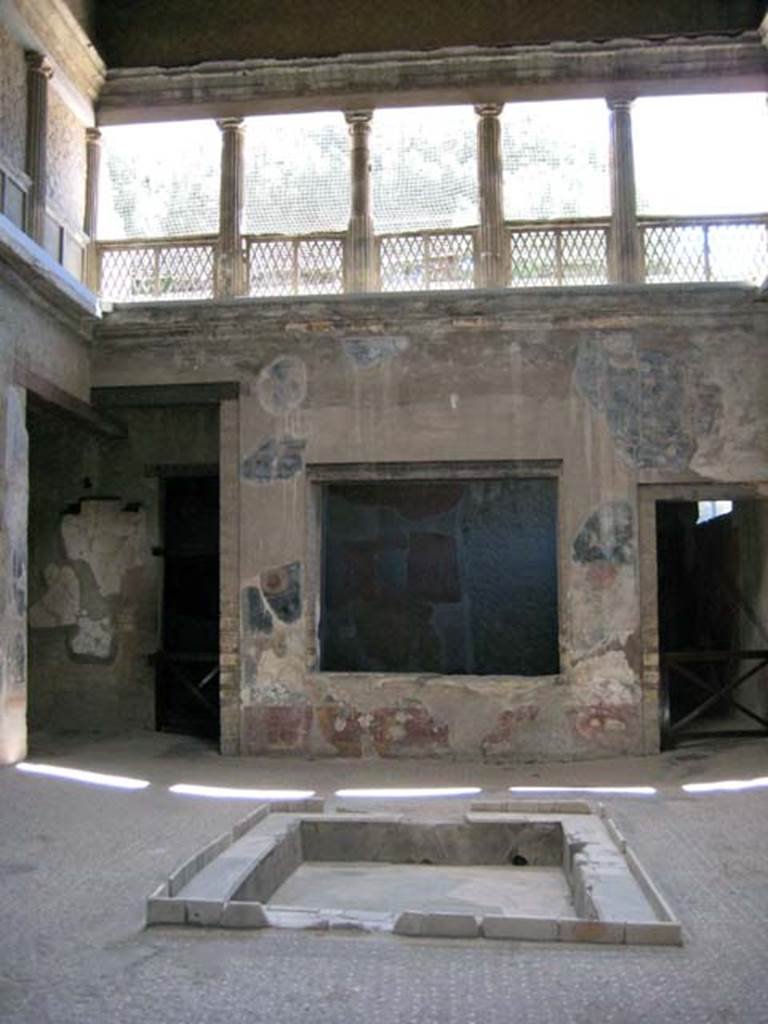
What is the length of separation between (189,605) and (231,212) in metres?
4.01

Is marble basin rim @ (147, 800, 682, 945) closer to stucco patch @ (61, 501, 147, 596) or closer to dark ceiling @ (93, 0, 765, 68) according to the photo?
stucco patch @ (61, 501, 147, 596)

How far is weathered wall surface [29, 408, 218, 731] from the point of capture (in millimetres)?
10352

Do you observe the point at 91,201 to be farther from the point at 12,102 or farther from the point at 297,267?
the point at 297,267

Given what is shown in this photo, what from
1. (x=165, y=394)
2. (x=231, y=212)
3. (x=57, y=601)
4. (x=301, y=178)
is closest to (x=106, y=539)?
(x=57, y=601)

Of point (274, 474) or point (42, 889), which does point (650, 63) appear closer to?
point (274, 474)

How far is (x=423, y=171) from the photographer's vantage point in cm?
1052

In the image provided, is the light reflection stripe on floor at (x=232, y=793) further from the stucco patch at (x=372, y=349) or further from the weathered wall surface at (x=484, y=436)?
the stucco patch at (x=372, y=349)

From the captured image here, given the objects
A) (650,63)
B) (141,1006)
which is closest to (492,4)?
(650,63)

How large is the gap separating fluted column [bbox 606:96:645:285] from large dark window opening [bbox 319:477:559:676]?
3.21 m

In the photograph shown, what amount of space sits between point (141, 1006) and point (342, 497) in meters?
9.01

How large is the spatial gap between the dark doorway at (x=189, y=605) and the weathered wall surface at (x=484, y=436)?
1.41 m

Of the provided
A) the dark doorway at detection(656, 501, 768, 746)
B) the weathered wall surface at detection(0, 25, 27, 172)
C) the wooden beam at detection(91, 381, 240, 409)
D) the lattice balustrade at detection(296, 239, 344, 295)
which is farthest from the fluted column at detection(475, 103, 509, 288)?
the weathered wall surface at detection(0, 25, 27, 172)

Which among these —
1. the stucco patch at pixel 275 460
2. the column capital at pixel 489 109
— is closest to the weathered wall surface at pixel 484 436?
the stucco patch at pixel 275 460

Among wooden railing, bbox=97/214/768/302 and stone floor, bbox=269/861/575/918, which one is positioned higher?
wooden railing, bbox=97/214/768/302
